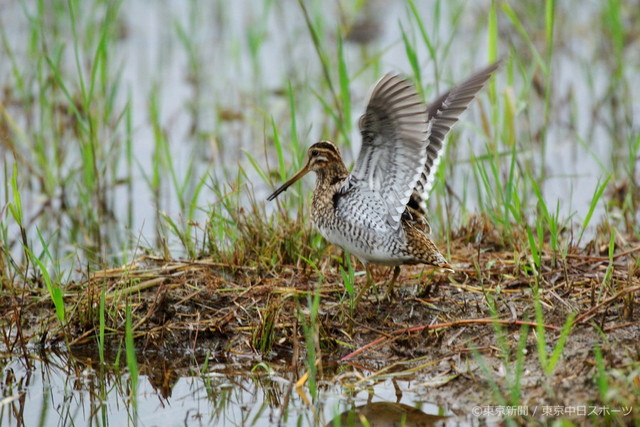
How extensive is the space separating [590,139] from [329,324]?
4.17 metres

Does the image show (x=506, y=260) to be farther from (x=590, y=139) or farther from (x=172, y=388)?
(x=590, y=139)

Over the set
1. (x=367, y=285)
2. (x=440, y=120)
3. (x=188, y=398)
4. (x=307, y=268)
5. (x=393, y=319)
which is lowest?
(x=188, y=398)

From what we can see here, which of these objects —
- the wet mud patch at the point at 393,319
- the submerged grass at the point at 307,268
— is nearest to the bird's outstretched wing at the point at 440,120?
the submerged grass at the point at 307,268

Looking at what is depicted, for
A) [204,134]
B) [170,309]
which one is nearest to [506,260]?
[170,309]

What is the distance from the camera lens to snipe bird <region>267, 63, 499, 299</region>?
195 inches

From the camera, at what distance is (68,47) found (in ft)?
32.4

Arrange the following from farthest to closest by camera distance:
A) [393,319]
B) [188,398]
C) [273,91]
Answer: [273,91], [393,319], [188,398]

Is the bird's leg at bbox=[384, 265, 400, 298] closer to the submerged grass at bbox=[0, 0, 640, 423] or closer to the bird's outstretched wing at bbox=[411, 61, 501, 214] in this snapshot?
the submerged grass at bbox=[0, 0, 640, 423]

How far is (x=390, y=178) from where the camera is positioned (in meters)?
5.25

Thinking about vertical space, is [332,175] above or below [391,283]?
above

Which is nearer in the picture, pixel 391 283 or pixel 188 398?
pixel 188 398

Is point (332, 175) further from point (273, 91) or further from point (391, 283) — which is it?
point (273, 91)

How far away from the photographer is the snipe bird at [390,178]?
4.96m

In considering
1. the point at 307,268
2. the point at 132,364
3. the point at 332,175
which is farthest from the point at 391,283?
the point at 132,364
